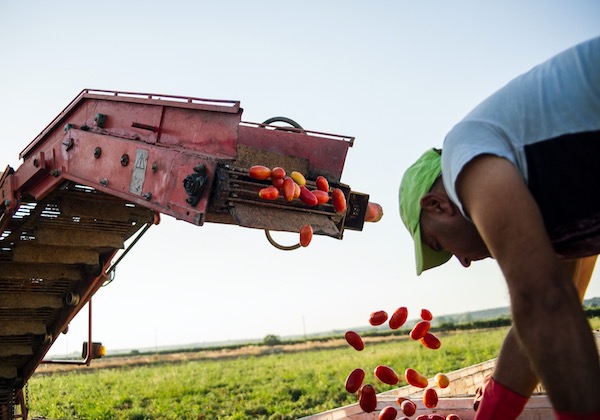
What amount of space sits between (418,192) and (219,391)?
14855 mm

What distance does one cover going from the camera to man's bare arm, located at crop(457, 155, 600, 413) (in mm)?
1310

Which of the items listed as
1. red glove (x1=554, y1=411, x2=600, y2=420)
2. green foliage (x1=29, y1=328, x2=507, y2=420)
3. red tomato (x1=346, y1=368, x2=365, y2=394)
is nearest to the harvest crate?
red tomato (x1=346, y1=368, x2=365, y2=394)

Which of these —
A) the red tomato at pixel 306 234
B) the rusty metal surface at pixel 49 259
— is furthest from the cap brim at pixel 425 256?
the rusty metal surface at pixel 49 259

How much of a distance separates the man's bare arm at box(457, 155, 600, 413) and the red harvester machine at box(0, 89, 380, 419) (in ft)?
8.43

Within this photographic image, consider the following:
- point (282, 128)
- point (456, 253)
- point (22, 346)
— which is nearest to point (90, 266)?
point (22, 346)

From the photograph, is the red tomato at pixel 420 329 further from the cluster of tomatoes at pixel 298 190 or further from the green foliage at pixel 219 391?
the green foliage at pixel 219 391

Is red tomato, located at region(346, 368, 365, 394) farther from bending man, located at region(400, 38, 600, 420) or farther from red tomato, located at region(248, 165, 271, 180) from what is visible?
bending man, located at region(400, 38, 600, 420)

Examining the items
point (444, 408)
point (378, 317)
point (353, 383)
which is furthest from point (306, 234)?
point (444, 408)

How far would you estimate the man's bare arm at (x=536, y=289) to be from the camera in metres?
1.31

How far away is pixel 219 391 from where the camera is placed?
15.9 metres

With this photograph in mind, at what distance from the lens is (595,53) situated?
1.49m

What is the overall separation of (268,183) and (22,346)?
359cm

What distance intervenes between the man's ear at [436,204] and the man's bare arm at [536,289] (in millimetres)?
357

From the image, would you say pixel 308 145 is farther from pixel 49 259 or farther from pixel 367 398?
pixel 49 259
